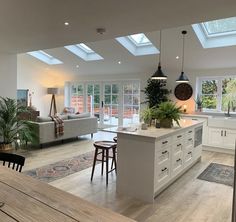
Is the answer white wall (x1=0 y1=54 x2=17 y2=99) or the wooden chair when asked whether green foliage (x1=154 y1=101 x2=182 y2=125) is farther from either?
white wall (x1=0 y1=54 x2=17 y2=99)

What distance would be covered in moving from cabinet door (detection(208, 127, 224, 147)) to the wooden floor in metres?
1.62

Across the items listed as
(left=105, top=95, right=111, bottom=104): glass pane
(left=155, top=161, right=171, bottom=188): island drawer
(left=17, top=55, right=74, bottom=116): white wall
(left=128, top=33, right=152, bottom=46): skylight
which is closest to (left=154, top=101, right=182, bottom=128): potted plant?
(left=155, top=161, right=171, bottom=188): island drawer

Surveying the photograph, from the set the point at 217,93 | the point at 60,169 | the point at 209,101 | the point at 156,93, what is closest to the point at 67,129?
the point at 60,169

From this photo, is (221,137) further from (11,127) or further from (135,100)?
(11,127)

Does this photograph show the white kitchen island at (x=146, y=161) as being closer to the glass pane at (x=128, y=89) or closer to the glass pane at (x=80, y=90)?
the glass pane at (x=128, y=89)

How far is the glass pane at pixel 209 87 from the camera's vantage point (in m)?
6.74

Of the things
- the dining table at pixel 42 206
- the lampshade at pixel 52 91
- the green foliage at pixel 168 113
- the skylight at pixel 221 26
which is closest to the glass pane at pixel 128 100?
the lampshade at pixel 52 91

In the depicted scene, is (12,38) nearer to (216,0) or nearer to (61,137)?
(61,137)

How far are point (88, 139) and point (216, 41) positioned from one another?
14.6 feet

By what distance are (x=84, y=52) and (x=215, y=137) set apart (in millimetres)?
4992

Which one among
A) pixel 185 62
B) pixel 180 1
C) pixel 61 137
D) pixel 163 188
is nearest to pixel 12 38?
pixel 61 137

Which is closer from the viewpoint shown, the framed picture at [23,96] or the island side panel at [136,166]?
the island side panel at [136,166]

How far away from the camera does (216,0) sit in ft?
8.61

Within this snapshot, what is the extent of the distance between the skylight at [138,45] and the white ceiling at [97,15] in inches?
93.1
